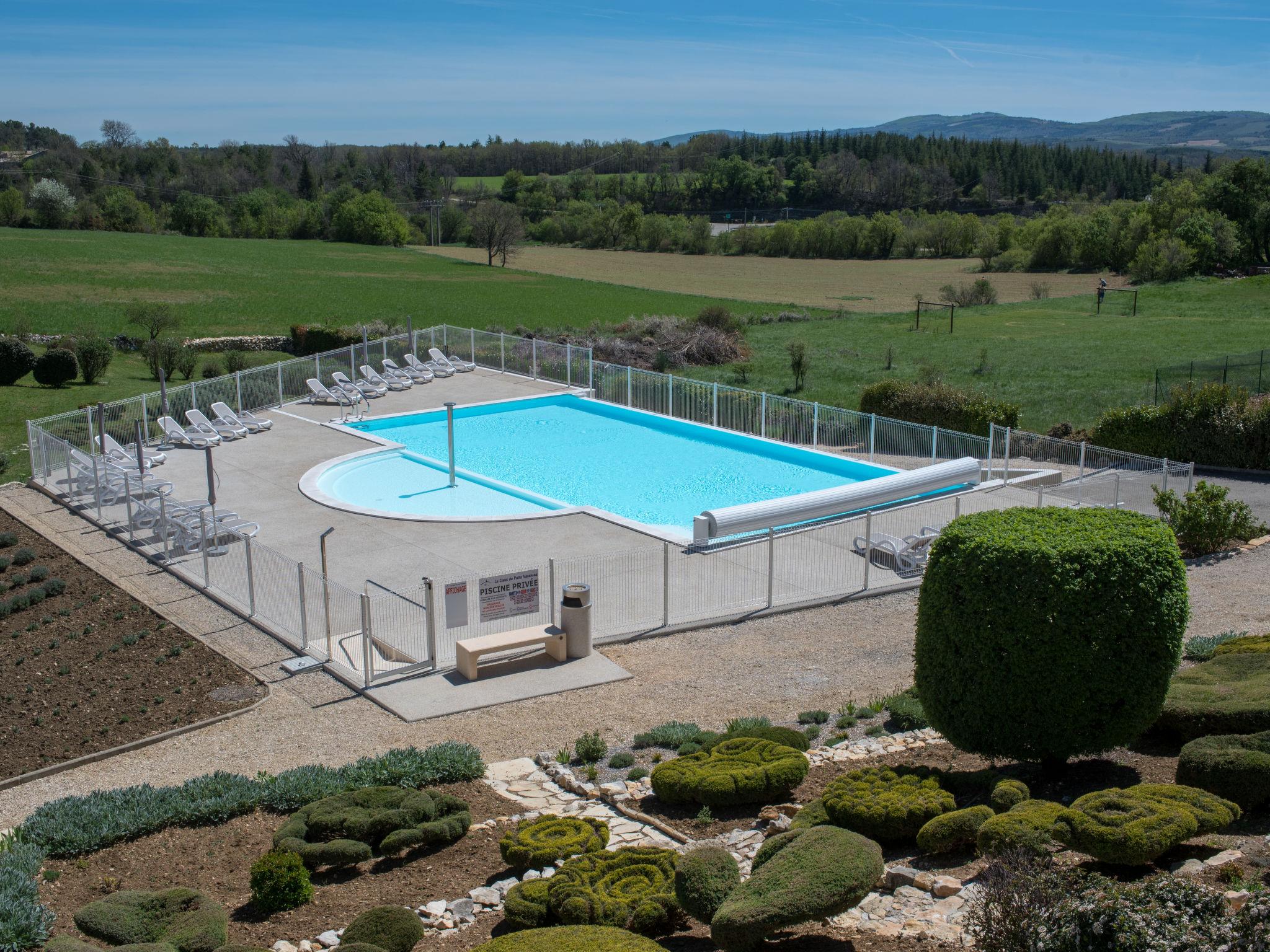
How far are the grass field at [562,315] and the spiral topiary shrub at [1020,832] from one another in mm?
24449

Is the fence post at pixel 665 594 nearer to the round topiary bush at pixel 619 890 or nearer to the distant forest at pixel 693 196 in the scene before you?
the round topiary bush at pixel 619 890

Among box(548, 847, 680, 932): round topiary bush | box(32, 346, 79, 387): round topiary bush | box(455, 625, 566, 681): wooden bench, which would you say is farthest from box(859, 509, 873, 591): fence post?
box(32, 346, 79, 387): round topiary bush

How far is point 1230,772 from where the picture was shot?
8148 mm

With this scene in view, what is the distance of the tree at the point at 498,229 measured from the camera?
89.7 m

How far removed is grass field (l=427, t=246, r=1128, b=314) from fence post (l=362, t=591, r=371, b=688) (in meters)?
52.2

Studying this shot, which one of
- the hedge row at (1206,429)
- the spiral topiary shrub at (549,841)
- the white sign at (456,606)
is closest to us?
the spiral topiary shrub at (549,841)

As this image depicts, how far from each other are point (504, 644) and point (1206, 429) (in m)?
18.9

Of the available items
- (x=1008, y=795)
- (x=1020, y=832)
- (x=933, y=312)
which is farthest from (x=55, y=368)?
(x=933, y=312)

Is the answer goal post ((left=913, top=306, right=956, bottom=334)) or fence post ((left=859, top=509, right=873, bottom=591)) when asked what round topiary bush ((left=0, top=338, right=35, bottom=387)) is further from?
goal post ((left=913, top=306, right=956, bottom=334))

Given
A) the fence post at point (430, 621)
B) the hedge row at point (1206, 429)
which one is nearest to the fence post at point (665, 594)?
the fence post at point (430, 621)

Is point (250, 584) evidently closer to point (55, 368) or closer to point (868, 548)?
point (868, 548)

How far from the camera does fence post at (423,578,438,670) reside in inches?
589

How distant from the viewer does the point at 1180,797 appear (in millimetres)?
7730

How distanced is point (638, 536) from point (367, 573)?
498 cm
